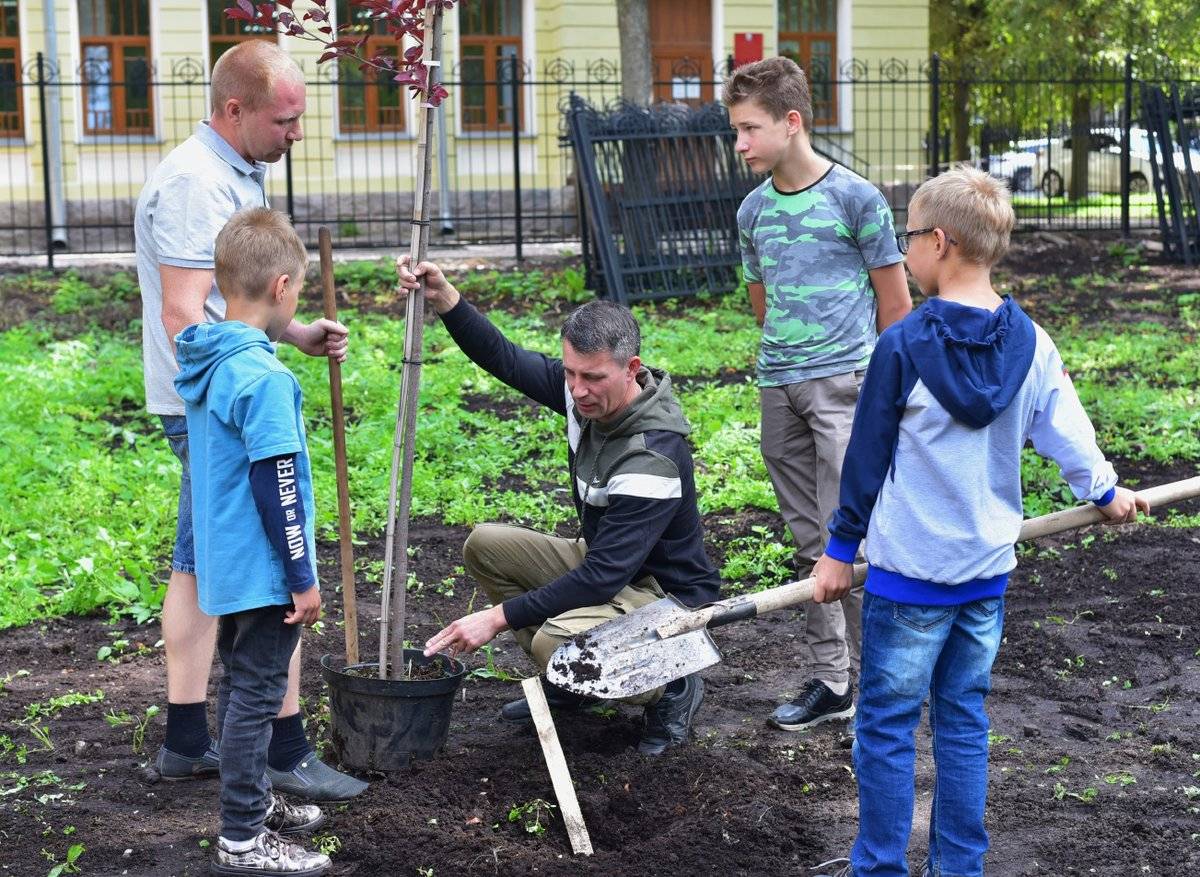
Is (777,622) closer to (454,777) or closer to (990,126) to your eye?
(454,777)

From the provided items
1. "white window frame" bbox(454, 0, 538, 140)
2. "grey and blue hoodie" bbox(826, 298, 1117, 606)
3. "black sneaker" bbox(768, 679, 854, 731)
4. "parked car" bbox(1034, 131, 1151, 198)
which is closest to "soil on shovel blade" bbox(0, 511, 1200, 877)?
"black sneaker" bbox(768, 679, 854, 731)

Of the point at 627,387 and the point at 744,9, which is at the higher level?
the point at 744,9

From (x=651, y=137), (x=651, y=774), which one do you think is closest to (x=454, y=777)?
(x=651, y=774)

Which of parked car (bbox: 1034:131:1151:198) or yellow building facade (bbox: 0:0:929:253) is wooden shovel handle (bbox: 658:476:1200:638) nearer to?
yellow building facade (bbox: 0:0:929:253)

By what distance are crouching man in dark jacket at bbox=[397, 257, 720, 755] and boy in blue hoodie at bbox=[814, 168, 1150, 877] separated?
776 millimetres

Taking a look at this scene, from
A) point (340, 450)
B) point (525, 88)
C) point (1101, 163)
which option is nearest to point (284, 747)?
point (340, 450)

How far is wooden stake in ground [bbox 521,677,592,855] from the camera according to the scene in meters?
3.47

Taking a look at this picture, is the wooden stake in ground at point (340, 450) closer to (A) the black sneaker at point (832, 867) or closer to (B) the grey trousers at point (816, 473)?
(B) the grey trousers at point (816, 473)

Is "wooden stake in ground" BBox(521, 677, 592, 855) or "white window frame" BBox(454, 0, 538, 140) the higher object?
"white window frame" BBox(454, 0, 538, 140)

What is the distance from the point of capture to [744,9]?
21703mm

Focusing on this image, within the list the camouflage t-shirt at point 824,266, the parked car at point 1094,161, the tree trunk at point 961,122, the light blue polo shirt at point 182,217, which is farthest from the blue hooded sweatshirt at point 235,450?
the tree trunk at point 961,122

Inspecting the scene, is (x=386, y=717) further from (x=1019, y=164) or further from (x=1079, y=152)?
(x=1019, y=164)

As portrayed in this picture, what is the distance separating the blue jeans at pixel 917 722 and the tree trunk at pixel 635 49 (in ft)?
41.7

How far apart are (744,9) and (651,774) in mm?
19542
